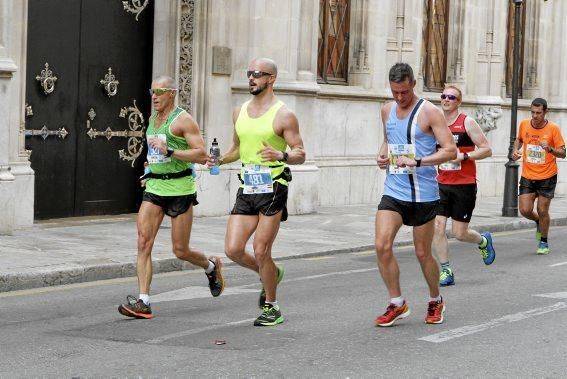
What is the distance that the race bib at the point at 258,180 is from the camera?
30.4 ft

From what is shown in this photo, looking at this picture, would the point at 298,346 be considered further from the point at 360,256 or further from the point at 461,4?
the point at 461,4

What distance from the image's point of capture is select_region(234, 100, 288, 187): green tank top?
30.5ft

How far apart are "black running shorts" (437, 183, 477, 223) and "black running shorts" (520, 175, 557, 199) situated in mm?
3475

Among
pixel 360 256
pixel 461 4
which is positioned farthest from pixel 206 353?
pixel 461 4

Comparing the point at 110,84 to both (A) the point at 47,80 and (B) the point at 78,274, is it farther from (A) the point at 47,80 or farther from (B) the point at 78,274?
(B) the point at 78,274

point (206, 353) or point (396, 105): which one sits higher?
point (396, 105)

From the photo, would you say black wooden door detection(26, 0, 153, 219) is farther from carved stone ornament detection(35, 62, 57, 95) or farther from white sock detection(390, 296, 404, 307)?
white sock detection(390, 296, 404, 307)

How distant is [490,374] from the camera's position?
7602 millimetres

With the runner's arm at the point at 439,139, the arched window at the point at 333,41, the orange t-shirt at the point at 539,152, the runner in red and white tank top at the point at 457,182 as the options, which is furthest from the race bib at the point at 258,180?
the arched window at the point at 333,41

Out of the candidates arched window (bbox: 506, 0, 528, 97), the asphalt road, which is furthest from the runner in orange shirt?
arched window (bbox: 506, 0, 528, 97)

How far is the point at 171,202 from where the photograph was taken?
9914mm

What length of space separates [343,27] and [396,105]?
45.2 feet

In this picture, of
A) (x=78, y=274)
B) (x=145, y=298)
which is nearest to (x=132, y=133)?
(x=78, y=274)

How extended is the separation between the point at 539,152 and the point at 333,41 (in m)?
7.65
